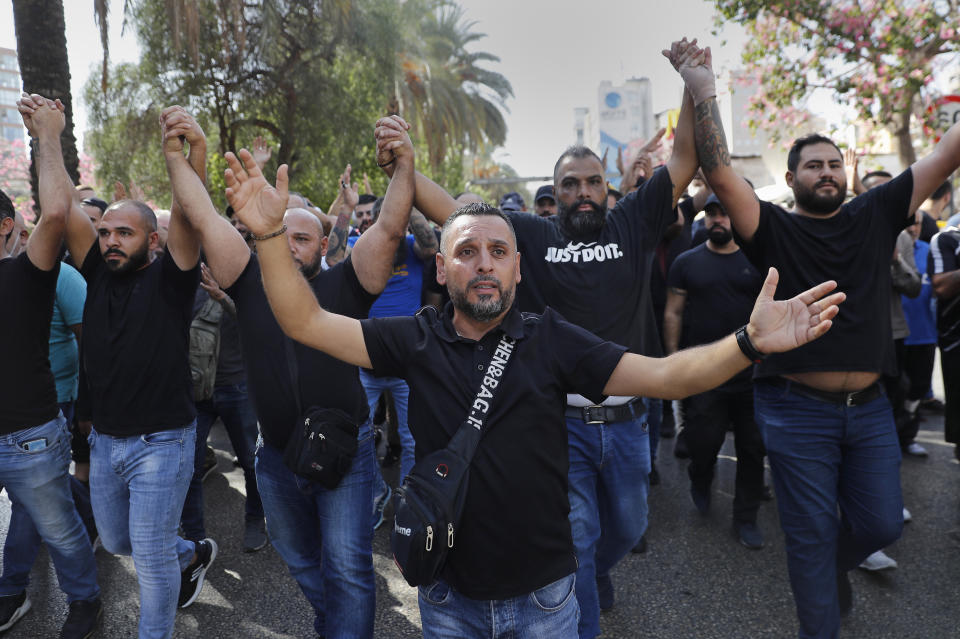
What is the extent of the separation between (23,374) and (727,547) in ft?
13.1

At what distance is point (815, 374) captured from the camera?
296 centimetres

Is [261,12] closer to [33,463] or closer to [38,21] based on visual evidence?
[38,21]

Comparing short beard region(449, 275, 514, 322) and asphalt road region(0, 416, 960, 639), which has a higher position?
short beard region(449, 275, 514, 322)

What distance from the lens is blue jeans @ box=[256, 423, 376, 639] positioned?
279 cm

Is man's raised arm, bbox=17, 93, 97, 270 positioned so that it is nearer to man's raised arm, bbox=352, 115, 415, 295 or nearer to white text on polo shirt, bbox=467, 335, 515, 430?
man's raised arm, bbox=352, 115, 415, 295

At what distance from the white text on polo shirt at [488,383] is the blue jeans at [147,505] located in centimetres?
171

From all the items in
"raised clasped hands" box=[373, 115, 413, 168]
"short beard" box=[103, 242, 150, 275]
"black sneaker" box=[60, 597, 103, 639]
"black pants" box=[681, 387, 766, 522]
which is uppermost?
"raised clasped hands" box=[373, 115, 413, 168]

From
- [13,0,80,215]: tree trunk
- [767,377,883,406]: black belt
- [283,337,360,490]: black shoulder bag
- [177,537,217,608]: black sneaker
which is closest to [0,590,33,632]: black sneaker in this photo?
[177,537,217,608]: black sneaker

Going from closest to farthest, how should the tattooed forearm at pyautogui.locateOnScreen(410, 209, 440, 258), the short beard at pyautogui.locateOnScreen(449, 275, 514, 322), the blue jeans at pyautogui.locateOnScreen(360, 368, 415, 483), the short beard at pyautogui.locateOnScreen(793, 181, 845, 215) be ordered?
the short beard at pyautogui.locateOnScreen(449, 275, 514, 322), the short beard at pyautogui.locateOnScreen(793, 181, 845, 215), the blue jeans at pyautogui.locateOnScreen(360, 368, 415, 483), the tattooed forearm at pyautogui.locateOnScreen(410, 209, 440, 258)

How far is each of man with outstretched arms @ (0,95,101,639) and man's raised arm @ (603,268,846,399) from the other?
2.69 meters

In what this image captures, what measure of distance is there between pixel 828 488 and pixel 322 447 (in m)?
2.16

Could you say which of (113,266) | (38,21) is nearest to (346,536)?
(113,266)

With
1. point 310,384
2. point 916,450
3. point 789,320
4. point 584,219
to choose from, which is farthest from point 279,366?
point 916,450

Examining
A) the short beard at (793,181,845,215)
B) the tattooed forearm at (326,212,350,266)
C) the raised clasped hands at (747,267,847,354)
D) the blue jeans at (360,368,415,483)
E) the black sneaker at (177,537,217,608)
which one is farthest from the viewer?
the tattooed forearm at (326,212,350,266)
